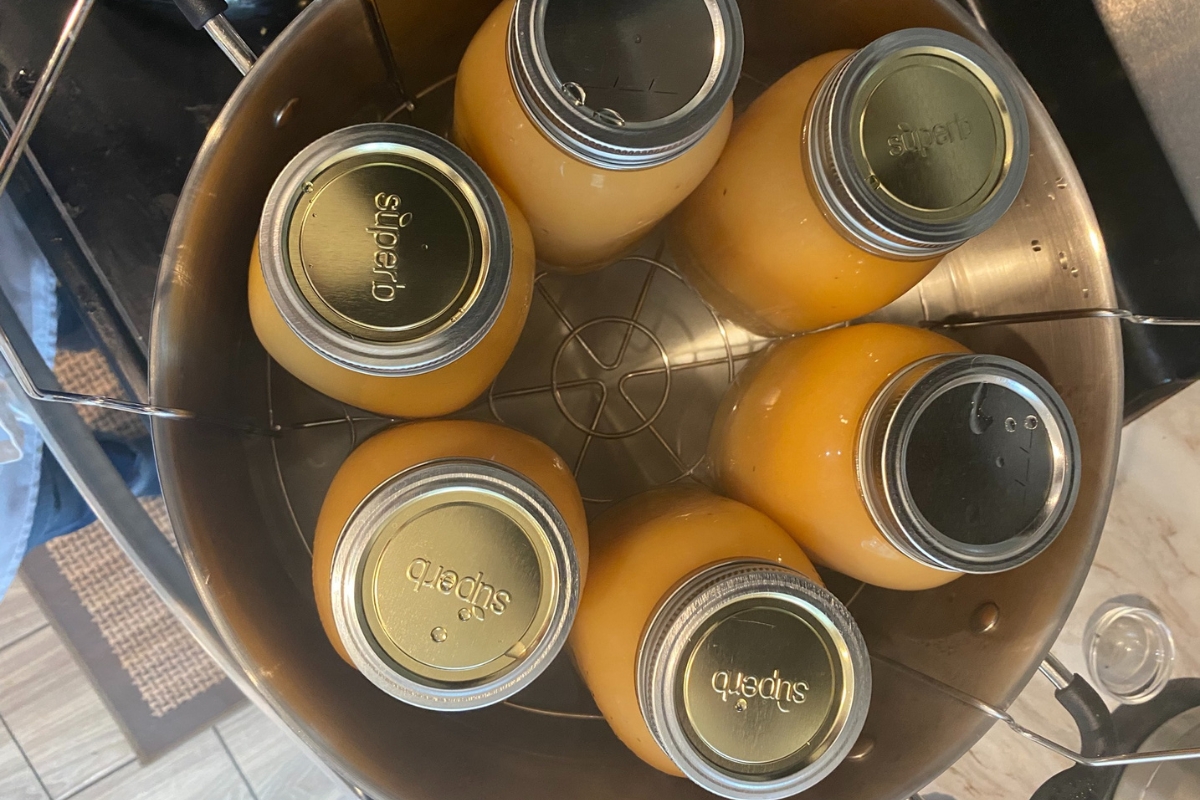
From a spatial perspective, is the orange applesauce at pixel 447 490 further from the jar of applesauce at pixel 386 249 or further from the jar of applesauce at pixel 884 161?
the jar of applesauce at pixel 884 161

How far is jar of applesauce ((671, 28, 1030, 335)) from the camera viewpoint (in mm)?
361

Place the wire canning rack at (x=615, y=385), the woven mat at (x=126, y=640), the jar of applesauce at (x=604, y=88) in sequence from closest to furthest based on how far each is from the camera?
the jar of applesauce at (x=604, y=88), the wire canning rack at (x=615, y=385), the woven mat at (x=126, y=640)

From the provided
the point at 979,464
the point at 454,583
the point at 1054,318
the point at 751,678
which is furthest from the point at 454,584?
the point at 1054,318

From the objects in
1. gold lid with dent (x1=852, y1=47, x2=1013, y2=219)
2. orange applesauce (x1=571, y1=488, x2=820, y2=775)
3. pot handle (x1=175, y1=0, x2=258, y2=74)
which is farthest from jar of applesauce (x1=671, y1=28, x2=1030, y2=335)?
pot handle (x1=175, y1=0, x2=258, y2=74)

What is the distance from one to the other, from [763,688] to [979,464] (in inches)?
5.5

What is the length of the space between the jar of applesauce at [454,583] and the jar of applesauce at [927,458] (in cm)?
14

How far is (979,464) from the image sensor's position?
0.37 metres

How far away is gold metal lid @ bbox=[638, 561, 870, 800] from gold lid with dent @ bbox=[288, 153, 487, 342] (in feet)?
0.56

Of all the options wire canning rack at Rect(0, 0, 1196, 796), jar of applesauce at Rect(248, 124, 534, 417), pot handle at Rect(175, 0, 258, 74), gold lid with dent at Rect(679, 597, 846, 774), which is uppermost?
pot handle at Rect(175, 0, 258, 74)

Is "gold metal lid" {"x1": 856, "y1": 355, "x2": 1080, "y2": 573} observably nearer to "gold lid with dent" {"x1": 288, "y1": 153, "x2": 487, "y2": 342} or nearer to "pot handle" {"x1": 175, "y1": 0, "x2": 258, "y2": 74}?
"gold lid with dent" {"x1": 288, "y1": 153, "x2": 487, "y2": 342}

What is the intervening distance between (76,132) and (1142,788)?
0.80m

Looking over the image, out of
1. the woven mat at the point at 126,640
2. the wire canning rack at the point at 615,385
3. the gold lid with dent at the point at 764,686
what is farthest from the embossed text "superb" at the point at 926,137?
the woven mat at the point at 126,640

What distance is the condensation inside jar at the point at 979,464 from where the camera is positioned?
0.36 meters

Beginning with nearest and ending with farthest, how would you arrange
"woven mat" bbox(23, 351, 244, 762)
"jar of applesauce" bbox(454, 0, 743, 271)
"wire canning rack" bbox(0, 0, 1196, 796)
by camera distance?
"jar of applesauce" bbox(454, 0, 743, 271) → "wire canning rack" bbox(0, 0, 1196, 796) → "woven mat" bbox(23, 351, 244, 762)
